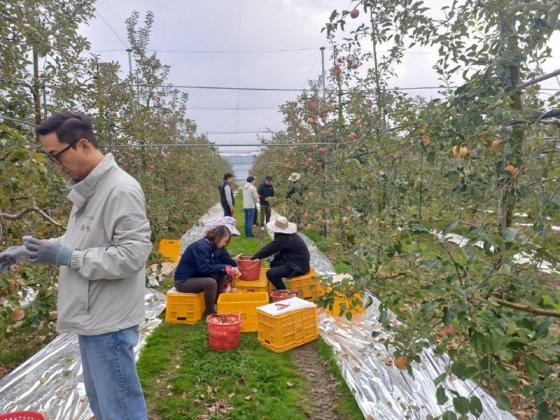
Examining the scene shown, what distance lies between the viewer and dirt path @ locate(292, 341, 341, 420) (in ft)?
9.63

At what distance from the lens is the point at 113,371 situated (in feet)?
5.73

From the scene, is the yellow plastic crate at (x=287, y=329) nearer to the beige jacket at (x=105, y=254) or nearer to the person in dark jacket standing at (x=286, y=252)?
the person in dark jacket standing at (x=286, y=252)

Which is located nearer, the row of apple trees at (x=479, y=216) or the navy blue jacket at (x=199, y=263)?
the row of apple trees at (x=479, y=216)

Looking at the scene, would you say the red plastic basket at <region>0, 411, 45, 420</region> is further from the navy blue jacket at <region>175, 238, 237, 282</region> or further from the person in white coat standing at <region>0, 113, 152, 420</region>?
the navy blue jacket at <region>175, 238, 237, 282</region>

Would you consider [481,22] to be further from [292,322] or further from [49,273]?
[49,273]

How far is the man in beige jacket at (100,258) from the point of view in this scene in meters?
1.64

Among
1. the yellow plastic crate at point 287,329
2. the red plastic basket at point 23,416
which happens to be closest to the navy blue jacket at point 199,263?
the yellow plastic crate at point 287,329

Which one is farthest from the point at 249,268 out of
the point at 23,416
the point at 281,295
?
the point at 23,416

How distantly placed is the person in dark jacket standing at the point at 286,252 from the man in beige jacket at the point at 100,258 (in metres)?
3.12

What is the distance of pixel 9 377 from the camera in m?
3.01

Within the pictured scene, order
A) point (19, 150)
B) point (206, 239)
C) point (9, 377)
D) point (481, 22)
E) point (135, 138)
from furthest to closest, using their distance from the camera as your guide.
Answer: point (135, 138)
point (206, 239)
point (9, 377)
point (481, 22)
point (19, 150)

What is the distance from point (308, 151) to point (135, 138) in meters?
3.61

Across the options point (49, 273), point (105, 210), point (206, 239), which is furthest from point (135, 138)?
point (105, 210)

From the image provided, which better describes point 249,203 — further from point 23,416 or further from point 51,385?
point 23,416
